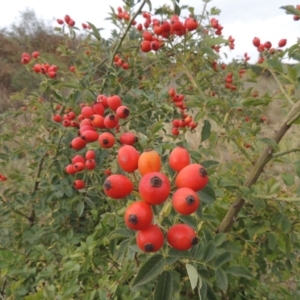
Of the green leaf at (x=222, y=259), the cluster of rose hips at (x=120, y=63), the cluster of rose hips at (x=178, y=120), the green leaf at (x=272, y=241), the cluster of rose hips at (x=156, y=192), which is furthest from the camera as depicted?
the cluster of rose hips at (x=120, y=63)

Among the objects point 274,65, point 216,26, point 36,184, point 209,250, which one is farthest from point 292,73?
point 36,184

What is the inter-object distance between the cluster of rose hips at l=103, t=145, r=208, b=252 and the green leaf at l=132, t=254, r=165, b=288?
0.25 ft

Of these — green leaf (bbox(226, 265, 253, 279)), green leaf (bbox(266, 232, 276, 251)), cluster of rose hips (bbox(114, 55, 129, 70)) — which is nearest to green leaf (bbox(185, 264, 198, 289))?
green leaf (bbox(226, 265, 253, 279))

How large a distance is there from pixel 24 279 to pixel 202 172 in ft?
4.69

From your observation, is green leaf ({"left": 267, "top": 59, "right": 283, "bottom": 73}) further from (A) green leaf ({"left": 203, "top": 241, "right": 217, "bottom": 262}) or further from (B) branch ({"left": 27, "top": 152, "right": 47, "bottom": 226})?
(B) branch ({"left": 27, "top": 152, "right": 47, "bottom": 226})

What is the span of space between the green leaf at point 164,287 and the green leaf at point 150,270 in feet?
0.21

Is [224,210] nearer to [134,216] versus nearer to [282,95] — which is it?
[282,95]

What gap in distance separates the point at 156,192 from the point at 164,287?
321 mm

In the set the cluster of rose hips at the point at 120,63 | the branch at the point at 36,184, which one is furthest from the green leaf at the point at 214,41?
the branch at the point at 36,184

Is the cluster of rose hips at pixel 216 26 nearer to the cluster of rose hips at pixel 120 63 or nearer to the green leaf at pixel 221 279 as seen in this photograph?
the cluster of rose hips at pixel 120 63

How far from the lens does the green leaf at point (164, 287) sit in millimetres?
940

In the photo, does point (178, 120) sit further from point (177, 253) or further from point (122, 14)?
point (177, 253)

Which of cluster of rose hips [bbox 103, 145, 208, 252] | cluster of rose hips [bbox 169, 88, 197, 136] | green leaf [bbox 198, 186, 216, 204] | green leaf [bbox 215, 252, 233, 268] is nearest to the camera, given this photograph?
cluster of rose hips [bbox 103, 145, 208, 252]

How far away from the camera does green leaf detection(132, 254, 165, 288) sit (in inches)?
35.7
